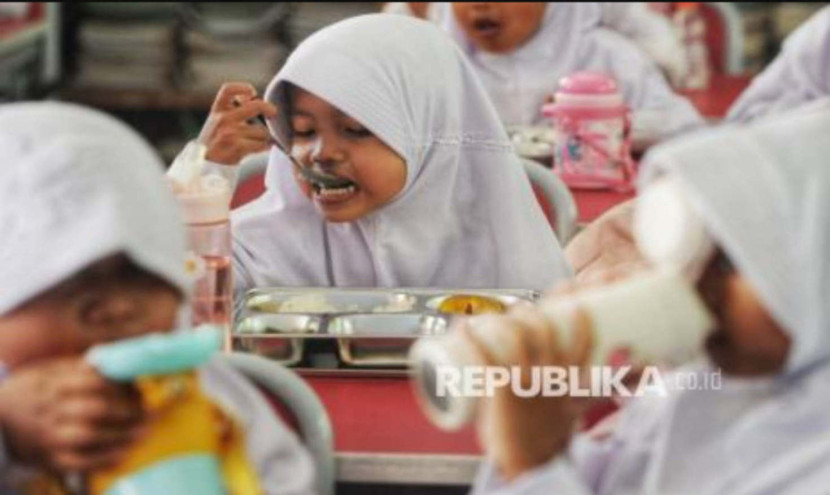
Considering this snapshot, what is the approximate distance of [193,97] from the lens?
528cm

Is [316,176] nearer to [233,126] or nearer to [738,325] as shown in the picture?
[233,126]

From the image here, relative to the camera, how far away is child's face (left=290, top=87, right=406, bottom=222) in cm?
213

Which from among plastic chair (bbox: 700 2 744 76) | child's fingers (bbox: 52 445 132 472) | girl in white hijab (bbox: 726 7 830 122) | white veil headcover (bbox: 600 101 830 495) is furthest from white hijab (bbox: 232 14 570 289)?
plastic chair (bbox: 700 2 744 76)

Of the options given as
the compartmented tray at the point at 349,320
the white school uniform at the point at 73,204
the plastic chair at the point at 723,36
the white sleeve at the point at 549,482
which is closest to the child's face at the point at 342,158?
the compartmented tray at the point at 349,320

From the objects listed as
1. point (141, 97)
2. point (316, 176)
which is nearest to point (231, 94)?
point (316, 176)

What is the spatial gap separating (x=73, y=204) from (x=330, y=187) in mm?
1016

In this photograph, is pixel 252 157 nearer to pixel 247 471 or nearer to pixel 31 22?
pixel 247 471

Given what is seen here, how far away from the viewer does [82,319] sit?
3.78 feet

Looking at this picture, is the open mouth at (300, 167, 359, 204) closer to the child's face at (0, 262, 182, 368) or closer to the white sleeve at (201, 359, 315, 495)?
the white sleeve at (201, 359, 315, 495)

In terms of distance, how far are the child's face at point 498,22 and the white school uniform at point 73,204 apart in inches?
102

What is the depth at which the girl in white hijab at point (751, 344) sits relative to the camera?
3.62 feet

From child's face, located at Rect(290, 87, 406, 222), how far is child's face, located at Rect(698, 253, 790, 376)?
104 centimetres

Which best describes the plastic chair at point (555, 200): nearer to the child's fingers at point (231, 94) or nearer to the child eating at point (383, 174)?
the child eating at point (383, 174)

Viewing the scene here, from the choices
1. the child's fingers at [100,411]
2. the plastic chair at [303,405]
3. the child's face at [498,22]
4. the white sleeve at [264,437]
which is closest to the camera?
the child's fingers at [100,411]
